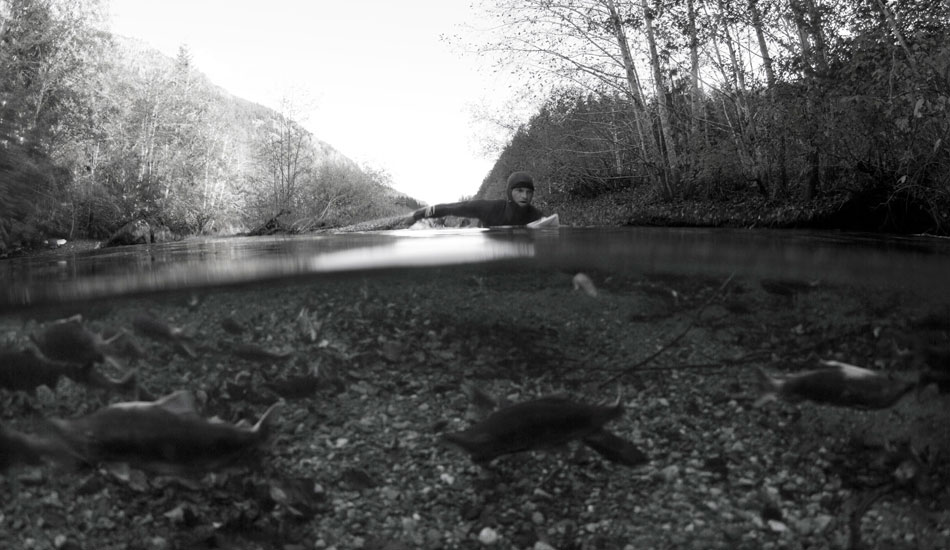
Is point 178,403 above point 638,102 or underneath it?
underneath

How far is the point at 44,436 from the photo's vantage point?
2543 millimetres

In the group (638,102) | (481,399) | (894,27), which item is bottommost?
(481,399)

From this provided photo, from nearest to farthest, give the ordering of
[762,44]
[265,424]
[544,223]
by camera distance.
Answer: [265,424]
[544,223]
[762,44]

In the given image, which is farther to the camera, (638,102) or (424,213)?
(638,102)

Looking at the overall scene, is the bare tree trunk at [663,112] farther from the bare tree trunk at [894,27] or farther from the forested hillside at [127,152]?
the forested hillside at [127,152]

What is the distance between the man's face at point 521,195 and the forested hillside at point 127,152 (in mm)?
9782

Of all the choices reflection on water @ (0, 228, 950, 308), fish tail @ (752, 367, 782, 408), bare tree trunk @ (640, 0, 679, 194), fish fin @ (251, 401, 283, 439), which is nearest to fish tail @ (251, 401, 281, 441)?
fish fin @ (251, 401, 283, 439)

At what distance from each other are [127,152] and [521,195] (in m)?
25.0

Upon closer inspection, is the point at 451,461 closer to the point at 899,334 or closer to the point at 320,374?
the point at 320,374

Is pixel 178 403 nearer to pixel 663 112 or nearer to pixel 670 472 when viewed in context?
pixel 670 472

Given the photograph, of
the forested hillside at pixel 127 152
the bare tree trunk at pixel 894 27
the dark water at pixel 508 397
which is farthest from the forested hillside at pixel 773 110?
the forested hillside at pixel 127 152

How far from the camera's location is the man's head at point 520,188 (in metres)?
8.83

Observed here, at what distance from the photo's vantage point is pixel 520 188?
29.6ft

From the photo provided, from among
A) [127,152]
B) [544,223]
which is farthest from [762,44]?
[127,152]
